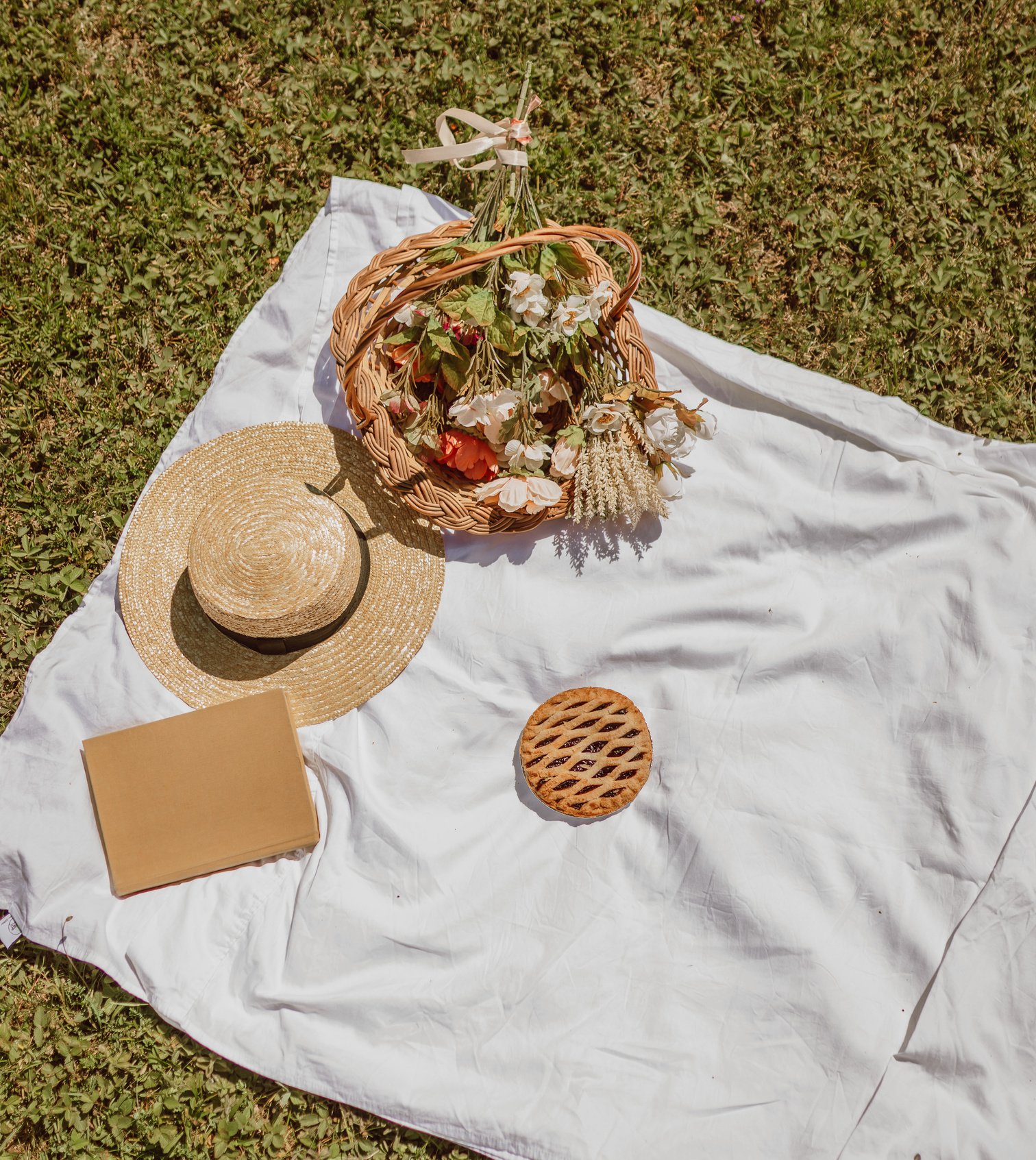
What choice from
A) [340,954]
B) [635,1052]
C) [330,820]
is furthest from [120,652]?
[635,1052]

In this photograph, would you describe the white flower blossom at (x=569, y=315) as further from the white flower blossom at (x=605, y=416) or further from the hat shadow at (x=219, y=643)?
the hat shadow at (x=219, y=643)

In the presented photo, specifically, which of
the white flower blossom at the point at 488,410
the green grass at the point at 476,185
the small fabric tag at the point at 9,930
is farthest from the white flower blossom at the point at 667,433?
the small fabric tag at the point at 9,930

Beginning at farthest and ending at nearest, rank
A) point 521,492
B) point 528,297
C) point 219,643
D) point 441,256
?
point 219,643 < point 441,256 < point 521,492 < point 528,297

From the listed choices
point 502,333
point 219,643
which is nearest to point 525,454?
point 502,333

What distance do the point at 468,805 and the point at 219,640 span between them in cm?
93

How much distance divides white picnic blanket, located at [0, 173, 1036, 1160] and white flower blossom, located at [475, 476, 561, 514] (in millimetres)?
270

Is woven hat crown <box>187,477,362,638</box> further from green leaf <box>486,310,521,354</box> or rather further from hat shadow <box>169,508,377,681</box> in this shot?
green leaf <box>486,310,521,354</box>

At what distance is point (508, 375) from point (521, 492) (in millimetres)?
348

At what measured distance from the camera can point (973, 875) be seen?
2.45 m

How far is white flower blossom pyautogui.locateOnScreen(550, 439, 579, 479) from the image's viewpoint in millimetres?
2561

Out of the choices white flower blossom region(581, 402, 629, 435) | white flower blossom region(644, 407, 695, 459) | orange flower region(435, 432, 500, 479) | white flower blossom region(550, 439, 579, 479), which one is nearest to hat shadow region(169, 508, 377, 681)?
orange flower region(435, 432, 500, 479)

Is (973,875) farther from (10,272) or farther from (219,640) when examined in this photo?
(10,272)

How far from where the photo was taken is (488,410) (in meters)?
2.46

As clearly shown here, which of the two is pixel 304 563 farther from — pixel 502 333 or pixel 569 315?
pixel 569 315
